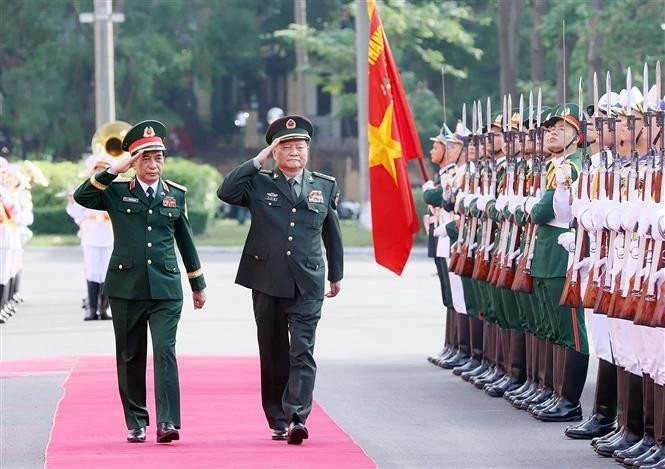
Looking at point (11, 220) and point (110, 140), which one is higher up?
point (110, 140)

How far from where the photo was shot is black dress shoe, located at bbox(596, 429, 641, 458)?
10.5 metres

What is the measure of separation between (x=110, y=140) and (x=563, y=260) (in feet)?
37.3

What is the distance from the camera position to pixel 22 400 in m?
13.8

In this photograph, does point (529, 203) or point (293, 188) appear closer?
point (293, 188)

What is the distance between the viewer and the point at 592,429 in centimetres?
1142

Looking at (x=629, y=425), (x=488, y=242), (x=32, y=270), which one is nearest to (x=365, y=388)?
(x=488, y=242)

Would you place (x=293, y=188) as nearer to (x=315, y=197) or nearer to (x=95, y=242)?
(x=315, y=197)

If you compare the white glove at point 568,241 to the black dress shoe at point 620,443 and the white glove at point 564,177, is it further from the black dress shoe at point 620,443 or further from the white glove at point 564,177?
the black dress shoe at point 620,443

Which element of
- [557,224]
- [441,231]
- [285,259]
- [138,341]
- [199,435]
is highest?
[557,224]

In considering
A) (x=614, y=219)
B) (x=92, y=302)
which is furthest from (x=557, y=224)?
(x=92, y=302)

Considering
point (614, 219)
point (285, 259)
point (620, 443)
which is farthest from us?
point (285, 259)

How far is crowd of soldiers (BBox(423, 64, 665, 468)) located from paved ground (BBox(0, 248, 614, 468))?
0.86ft

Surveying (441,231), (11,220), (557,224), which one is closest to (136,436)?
(557,224)

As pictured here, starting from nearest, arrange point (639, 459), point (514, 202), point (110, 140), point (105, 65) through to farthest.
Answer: point (639, 459), point (514, 202), point (110, 140), point (105, 65)
